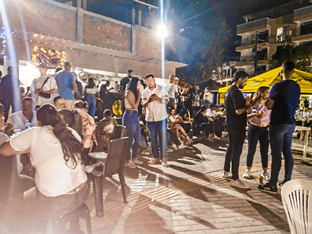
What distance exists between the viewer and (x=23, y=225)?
2.38 meters

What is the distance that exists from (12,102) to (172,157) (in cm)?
406

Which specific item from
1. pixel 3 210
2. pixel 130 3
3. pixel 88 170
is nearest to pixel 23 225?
pixel 3 210

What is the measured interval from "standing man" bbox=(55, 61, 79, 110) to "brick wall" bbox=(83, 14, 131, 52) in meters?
6.81

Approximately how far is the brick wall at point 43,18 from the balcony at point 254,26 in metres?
35.3

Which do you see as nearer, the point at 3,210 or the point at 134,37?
the point at 3,210

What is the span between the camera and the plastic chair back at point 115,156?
334 cm

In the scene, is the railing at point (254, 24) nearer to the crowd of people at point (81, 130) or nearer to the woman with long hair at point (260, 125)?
the crowd of people at point (81, 130)

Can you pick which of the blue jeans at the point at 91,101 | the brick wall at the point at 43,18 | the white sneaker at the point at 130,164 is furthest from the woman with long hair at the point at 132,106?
the brick wall at the point at 43,18

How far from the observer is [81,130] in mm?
4344

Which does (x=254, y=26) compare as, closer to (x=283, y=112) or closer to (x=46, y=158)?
(x=283, y=112)

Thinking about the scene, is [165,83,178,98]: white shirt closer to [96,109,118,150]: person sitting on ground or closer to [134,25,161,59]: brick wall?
[96,109,118,150]: person sitting on ground

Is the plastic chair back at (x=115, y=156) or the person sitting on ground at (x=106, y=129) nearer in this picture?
the plastic chair back at (x=115, y=156)

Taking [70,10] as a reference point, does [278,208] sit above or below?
below

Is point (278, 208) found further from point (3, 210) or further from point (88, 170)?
point (3, 210)
